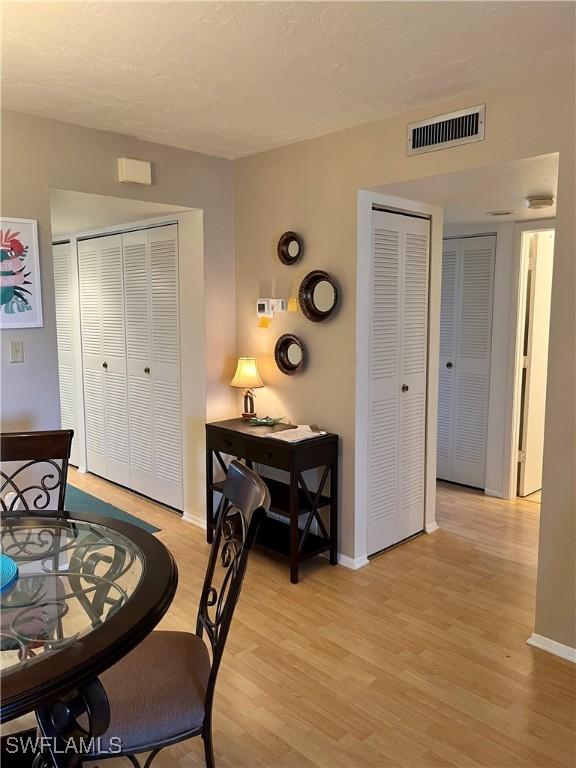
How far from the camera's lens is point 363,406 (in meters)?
3.24

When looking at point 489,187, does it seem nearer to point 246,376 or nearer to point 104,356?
point 246,376

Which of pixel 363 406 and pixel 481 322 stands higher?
pixel 481 322

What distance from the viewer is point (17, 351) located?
293 centimetres

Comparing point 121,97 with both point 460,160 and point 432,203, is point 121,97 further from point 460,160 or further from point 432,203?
point 432,203

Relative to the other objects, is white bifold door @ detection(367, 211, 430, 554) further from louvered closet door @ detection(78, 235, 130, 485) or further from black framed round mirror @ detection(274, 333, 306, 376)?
louvered closet door @ detection(78, 235, 130, 485)

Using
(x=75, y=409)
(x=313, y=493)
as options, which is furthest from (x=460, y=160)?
(x=75, y=409)

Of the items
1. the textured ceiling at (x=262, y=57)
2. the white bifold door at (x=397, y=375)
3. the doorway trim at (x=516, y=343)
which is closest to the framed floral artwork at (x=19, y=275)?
the textured ceiling at (x=262, y=57)

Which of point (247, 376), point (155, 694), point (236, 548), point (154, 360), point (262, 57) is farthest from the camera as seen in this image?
point (154, 360)

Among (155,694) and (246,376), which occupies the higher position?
(246,376)

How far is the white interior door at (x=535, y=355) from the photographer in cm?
432

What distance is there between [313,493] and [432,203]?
6.16 ft

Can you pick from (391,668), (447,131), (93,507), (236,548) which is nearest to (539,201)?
(447,131)

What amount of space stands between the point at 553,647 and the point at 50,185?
3232mm

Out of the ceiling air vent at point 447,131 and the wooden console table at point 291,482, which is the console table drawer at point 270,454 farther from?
the ceiling air vent at point 447,131
